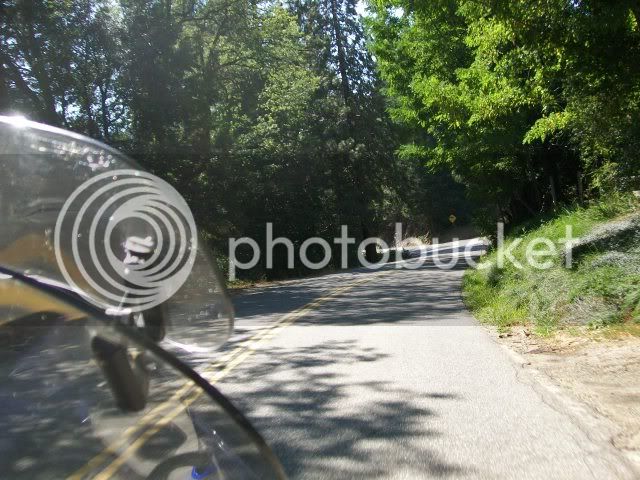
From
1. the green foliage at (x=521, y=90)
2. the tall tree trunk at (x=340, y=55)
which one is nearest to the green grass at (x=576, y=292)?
the green foliage at (x=521, y=90)

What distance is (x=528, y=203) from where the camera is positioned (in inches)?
1101

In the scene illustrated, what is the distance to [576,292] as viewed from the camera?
10578 mm

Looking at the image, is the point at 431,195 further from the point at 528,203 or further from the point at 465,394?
the point at 465,394

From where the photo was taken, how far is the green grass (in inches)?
383

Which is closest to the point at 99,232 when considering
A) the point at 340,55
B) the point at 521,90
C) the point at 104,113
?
the point at 521,90

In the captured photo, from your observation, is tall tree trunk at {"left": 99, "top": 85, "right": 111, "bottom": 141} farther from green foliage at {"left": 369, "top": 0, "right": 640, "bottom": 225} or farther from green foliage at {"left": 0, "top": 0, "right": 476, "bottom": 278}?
green foliage at {"left": 369, "top": 0, "right": 640, "bottom": 225}

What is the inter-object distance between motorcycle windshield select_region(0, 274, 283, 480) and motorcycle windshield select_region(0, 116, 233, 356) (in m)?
0.20

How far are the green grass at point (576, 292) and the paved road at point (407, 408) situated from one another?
1193mm

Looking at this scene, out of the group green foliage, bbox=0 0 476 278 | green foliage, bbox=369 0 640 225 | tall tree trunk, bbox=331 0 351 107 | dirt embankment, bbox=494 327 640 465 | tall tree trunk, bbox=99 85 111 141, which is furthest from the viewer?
tall tree trunk, bbox=331 0 351 107

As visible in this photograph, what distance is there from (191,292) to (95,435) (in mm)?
4078

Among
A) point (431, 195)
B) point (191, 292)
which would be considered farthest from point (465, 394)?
point (431, 195)

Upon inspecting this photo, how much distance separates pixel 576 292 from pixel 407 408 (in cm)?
Result: 567

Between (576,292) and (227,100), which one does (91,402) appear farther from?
(227,100)

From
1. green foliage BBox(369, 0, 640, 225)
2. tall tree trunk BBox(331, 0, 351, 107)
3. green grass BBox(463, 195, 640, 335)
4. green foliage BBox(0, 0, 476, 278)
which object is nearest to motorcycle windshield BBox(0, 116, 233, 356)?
green grass BBox(463, 195, 640, 335)
